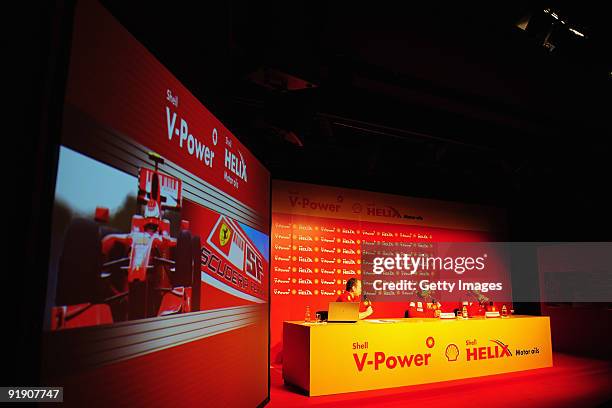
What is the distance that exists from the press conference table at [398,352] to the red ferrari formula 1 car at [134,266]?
2.09 metres

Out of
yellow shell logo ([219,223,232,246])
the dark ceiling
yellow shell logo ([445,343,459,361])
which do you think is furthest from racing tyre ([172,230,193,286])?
yellow shell logo ([445,343,459,361])

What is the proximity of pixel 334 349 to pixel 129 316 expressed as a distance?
9.06 ft

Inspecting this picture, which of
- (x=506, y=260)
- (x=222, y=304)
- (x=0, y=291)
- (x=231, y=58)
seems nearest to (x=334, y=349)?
(x=222, y=304)

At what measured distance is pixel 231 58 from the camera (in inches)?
144

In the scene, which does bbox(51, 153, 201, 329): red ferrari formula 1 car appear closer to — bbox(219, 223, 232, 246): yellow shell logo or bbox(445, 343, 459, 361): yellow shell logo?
bbox(219, 223, 232, 246): yellow shell logo

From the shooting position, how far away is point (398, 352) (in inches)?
174

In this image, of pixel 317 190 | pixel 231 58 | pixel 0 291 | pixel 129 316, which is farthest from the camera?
pixel 317 190

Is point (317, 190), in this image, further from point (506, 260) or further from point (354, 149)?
point (506, 260)

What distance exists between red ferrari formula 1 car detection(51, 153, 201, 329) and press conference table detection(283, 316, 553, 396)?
2.09 meters

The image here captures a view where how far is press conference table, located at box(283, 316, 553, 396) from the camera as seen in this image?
407 centimetres

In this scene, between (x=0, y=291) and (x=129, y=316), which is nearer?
(x=0, y=291)
